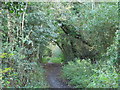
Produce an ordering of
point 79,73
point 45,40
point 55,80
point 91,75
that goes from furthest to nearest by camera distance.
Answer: point 55,80
point 79,73
point 45,40
point 91,75

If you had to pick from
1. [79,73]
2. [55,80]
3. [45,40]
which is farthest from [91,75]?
[55,80]

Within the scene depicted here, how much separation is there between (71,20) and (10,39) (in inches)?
125

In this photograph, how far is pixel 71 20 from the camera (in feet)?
19.1

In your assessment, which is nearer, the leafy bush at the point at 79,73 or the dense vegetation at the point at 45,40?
the dense vegetation at the point at 45,40

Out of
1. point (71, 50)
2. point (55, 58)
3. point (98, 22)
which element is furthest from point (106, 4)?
point (55, 58)

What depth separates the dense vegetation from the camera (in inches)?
101

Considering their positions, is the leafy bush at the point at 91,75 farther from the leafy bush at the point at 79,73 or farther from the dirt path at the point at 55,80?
the dirt path at the point at 55,80

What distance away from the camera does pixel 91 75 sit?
381 cm

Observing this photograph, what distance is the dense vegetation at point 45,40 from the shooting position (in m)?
2.57

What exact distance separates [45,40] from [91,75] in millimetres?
1383

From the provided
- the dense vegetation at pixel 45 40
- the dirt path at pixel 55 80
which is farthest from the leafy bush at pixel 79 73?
the dirt path at pixel 55 80

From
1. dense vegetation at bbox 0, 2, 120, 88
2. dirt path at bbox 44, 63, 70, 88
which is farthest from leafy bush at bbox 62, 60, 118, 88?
dirt path at bbox 44, 63, 70, 88

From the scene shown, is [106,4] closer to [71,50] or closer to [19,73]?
[19,73]

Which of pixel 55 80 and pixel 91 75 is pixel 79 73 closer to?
pixel 91 75
